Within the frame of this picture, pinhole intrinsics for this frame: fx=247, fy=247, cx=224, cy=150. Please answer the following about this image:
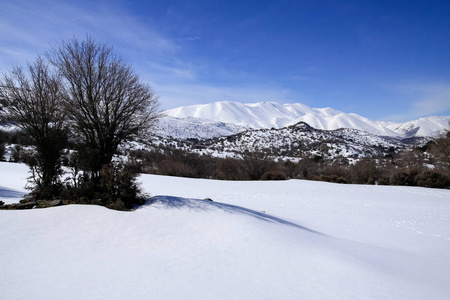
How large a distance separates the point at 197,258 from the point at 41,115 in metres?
9.06

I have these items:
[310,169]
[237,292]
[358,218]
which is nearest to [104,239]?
[237,292]

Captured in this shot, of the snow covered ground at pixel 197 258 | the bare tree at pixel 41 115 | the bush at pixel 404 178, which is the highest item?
the bare tree at pixel 41 115

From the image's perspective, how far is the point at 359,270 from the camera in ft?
16.4

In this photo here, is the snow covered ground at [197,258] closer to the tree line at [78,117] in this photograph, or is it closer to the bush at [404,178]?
the tree line at [78,117]

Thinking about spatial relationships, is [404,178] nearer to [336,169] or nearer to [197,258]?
[336,169]

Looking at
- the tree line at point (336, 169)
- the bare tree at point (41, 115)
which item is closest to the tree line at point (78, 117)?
the bare tree at point (41, 115)

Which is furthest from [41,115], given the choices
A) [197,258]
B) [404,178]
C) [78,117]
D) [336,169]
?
[336,169]

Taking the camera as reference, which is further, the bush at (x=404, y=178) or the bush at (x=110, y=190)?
the bush at (x=404, y=178)

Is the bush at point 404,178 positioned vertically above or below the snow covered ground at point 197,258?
above

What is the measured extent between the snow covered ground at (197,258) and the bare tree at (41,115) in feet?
12.9

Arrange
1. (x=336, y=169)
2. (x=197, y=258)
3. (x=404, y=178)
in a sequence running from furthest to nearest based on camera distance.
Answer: (x=336, y=169) < (x=404, y=178) < (x=197, y=258)

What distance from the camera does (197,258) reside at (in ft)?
16.3

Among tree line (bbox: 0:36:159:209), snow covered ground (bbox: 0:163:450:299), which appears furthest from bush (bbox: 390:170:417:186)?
tree line (bbox: 0:36:159:209)

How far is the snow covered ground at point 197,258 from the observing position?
393cm
